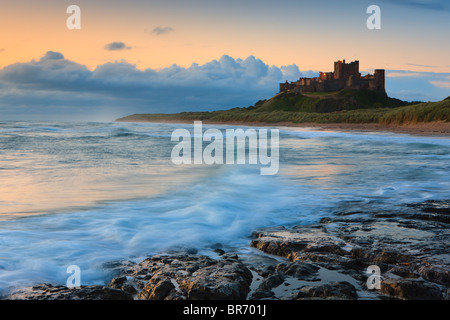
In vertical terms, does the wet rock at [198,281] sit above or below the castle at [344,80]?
below

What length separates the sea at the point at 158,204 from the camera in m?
5.37

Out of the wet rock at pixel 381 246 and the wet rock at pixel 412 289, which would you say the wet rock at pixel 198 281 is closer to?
the wet rock at pixel 381 246

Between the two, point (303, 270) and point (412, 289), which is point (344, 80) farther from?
point (412, 289)

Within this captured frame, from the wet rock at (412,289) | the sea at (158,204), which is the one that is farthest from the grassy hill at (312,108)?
the wet rock at (412,289)

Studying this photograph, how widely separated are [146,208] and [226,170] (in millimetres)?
7017

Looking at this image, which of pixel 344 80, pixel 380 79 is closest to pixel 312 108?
pixel 344 80

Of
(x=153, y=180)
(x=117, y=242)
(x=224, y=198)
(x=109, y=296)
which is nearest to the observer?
(x=109, y=296)

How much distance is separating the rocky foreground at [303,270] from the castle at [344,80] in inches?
5846

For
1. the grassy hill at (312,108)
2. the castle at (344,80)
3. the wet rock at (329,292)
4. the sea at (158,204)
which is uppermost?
the castle at (344,80)

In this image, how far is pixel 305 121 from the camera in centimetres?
7431

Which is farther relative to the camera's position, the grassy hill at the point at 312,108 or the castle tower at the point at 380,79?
the castle tower at the point at 380,79

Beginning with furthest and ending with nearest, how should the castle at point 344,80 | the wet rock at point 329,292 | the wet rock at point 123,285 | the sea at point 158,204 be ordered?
the castle at point 344,80
the sea at point 158,204
the wet rock at point 123,285
the wet rock at point 329,292

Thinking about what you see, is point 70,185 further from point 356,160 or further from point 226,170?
point 356,160
